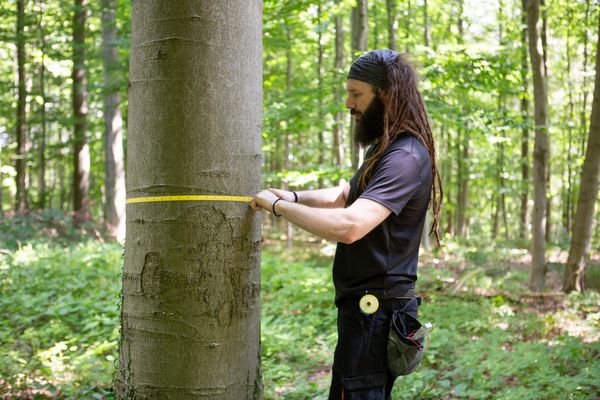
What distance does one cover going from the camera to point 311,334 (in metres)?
6.47

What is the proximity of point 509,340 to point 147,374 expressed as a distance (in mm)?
5201

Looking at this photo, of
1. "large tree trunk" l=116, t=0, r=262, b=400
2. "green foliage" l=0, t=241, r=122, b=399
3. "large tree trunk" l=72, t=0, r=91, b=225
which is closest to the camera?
"large tree trunk" l=116, t=0, r=262, b=400

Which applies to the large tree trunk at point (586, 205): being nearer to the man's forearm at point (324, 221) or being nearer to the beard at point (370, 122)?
the beard at point (370, 122)

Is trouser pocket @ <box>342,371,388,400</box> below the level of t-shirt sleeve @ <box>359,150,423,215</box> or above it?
below

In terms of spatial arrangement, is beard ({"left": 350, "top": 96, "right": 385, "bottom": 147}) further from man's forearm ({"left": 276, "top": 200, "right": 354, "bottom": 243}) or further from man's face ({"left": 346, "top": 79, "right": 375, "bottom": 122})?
man's forearm ({"left": 276, "top": 200, "right": 354, "bottom": 243})

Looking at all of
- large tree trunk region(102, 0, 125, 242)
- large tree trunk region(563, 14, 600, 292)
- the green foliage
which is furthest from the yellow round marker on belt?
large tree trunk region(102, 0, 125, 242)

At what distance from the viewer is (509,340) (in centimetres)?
611

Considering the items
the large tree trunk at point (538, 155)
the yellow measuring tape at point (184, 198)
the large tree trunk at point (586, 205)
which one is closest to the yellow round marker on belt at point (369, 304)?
the yellow measuring tape at point (184, 198)

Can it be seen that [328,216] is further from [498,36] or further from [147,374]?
[498,36]

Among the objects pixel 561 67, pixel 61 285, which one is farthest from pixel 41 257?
pixel 561 67

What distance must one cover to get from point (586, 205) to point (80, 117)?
1333 cm

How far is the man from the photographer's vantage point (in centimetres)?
211

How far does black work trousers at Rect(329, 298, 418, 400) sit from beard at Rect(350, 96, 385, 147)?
770 mm

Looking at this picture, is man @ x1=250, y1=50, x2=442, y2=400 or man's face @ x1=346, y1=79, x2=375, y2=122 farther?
man's face @ x1=346, y1=79, x2=375, y2=122
